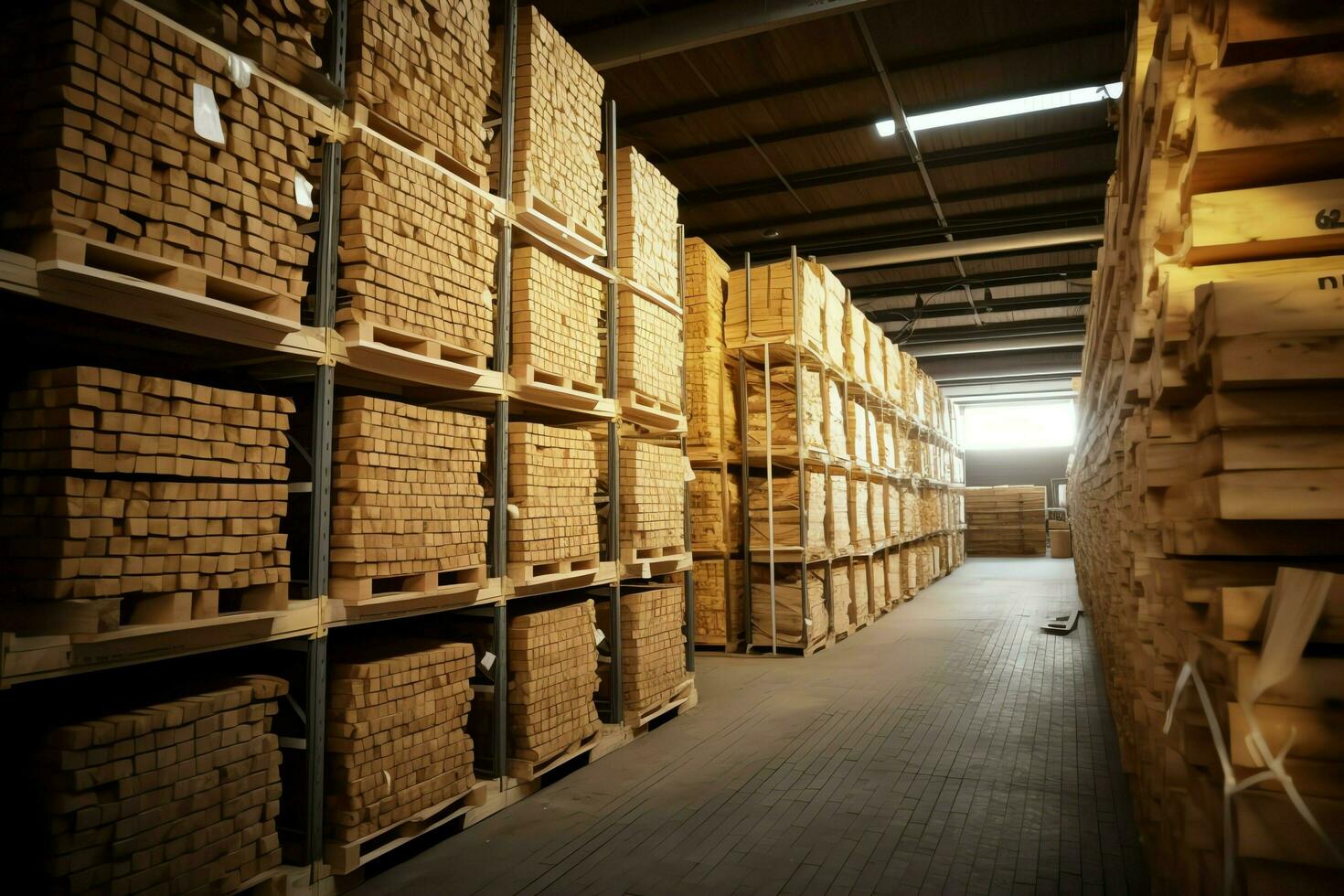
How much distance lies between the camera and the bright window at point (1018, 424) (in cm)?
3756

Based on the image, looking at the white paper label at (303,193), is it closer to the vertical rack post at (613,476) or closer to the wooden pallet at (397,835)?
the vertical rack post at (613,476)

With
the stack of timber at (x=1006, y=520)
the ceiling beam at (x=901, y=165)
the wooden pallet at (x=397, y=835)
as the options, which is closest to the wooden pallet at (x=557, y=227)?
the wooden pallet at (x=397, y=835)

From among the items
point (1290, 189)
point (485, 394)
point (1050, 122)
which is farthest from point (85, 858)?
point (1050, 122)

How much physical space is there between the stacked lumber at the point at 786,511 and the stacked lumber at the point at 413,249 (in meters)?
6.27

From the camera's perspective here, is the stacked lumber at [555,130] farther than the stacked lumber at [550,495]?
Yes

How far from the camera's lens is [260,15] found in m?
3.81

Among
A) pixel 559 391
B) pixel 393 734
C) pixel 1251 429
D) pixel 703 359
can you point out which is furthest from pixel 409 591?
pixel 703 359

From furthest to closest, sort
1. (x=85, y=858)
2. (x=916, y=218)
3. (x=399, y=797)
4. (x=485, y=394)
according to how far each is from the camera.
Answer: (x=916, y=218), (x=485, y=394), (x=399, y=797), (x=85, y=858)

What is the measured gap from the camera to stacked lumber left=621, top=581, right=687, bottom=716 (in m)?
6.65

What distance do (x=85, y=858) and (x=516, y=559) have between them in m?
2.76

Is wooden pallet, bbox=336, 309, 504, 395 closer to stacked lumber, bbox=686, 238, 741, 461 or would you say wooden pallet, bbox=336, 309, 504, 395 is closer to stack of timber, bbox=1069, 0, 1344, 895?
stack of timber, bbox=1069, 0, 1344, 895

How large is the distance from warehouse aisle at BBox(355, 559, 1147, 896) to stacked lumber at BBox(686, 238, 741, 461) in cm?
320

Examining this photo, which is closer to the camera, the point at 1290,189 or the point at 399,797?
the point at 1290,189

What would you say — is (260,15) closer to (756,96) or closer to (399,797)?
(399,797)
